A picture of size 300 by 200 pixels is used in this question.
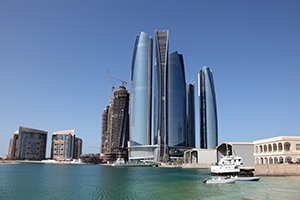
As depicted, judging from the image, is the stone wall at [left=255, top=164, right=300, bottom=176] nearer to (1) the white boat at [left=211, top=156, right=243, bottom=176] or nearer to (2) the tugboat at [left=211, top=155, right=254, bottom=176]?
(2) the tugboat at [left=211, top=155, right=254, bottom=176]

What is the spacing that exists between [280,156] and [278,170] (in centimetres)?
906

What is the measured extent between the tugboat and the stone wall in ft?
11.5

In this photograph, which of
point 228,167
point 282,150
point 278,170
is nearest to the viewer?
point 278,170

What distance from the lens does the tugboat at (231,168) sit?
7106 cm

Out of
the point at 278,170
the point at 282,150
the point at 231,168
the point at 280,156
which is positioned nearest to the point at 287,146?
the point at 282,150

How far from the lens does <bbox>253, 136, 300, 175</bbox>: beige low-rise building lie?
212ft

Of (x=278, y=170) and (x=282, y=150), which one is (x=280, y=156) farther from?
(x=278, y=170)

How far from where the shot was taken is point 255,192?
110ft

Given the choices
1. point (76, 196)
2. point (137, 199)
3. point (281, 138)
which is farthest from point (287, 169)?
point (76, 196)

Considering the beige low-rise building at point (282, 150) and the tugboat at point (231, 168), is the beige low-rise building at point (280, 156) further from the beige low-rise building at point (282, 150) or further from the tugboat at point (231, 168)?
the tugboat at point (231, 168)

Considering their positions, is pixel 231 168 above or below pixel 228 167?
below

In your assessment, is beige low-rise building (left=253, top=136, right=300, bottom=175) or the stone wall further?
beige low-rise building (left=253, top=136, right=300, bottom=175)

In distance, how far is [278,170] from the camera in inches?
2586

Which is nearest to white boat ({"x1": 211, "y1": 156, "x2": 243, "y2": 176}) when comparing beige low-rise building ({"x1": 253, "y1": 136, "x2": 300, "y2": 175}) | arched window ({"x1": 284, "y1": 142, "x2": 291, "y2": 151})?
beige low-rise building ({"x1": 253, "y1": 136, "x2": 300, "y2": 175})
